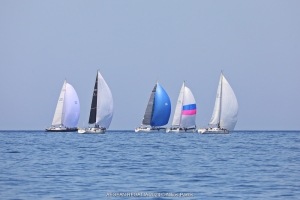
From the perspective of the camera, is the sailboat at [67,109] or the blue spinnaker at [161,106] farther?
the blue spinnaker at [161,106]

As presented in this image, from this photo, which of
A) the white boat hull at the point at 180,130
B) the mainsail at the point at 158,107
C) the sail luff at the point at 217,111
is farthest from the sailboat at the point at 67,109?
the sail luff at the point at 217,111

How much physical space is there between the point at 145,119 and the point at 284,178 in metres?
90.0

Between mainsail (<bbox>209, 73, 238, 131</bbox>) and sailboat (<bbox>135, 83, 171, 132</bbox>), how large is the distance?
19.3m

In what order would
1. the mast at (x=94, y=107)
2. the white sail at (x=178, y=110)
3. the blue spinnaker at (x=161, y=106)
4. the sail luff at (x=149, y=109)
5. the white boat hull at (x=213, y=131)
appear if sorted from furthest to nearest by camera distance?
the sail luff at (x=149, y=109)
the blue spinnaker at (x=161, y=106)
the white sail at (x=178, y=110)
the mast at (x=94, y=107)
the white boat hull at (x=213, y=131)

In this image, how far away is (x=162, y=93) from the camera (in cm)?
11869

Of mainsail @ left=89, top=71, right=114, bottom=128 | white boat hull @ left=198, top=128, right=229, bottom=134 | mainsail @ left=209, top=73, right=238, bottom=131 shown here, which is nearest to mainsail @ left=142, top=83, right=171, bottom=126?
white boat hull @ left=198, top=128, right=229, bottom=134

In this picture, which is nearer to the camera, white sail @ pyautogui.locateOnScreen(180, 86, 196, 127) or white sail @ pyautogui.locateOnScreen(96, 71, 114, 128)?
white sail @ pyautogui.locateOnScreen(96, 71, 114, 128)

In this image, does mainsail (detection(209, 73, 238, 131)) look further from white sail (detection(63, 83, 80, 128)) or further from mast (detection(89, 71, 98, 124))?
white sail (detection(63, 83, 80, 128))

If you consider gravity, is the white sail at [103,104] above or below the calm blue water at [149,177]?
above

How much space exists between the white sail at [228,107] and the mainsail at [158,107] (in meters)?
19.9

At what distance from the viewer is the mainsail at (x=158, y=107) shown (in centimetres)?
11838

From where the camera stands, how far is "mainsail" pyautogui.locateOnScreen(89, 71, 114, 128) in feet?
332

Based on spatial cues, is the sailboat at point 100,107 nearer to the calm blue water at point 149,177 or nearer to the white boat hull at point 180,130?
the white boat hull at point 180,130

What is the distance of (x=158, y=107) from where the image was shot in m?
119
